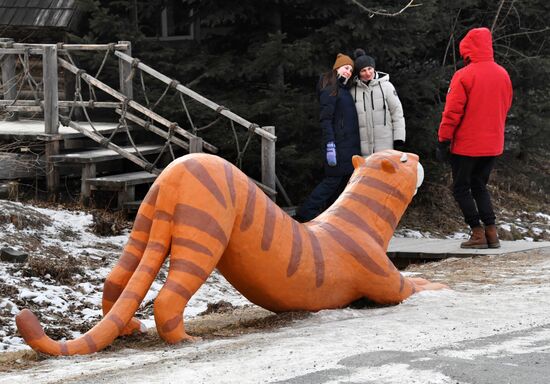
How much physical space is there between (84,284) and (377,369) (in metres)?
4.86

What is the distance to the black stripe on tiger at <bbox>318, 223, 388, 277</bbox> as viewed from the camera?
8203 mm

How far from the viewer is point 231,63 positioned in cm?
1481

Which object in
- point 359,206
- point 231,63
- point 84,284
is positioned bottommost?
point 84,284

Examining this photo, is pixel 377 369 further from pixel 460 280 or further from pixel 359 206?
pixel 460 280

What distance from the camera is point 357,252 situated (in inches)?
323

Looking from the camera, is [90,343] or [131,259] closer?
[90,343]

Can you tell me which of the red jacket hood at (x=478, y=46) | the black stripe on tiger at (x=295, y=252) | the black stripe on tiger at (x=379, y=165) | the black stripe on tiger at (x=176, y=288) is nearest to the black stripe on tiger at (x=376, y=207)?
the black stripe on tiger at (x=379, y=165)

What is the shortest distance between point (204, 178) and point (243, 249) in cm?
56

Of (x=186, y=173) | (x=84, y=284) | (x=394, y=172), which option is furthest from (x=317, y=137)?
(x=186, y=173)

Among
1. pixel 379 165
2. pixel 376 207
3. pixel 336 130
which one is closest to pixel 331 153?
pixel 336 130

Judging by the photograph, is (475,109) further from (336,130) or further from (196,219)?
(196,219)

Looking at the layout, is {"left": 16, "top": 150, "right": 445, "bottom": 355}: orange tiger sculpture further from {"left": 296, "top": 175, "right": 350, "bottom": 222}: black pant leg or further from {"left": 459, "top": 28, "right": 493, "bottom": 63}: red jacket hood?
{"left": 296, "top": 175, "right": 350, "bottom": 222}: black pant leg

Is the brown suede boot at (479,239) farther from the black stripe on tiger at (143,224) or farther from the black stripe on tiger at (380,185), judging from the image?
the black stripe on tiger at (143,224)

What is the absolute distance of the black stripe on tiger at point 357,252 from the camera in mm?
8203
